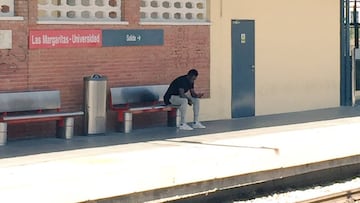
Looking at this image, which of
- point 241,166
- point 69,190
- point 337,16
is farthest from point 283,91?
point 69,190

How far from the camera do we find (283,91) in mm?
19859

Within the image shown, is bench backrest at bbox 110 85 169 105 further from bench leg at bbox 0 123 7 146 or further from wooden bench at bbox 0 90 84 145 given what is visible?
bench leg at bbox 0 123 7 146

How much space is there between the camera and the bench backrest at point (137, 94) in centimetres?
1614

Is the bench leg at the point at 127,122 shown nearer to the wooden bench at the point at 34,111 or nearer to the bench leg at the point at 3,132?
the wooden bench at the point at 34,111

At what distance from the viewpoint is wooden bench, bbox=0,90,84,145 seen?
14230 millimetres

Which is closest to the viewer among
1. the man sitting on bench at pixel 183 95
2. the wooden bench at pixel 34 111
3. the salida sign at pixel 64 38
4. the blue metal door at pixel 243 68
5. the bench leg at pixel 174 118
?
the wooden bench at pixel 34 111

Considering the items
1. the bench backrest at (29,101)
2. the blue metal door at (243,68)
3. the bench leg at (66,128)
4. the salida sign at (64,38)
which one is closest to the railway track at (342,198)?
the bench leg at (66,128)

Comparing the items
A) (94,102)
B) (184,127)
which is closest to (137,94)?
(184,127)

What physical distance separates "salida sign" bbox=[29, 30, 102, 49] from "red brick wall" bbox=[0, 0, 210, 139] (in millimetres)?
82

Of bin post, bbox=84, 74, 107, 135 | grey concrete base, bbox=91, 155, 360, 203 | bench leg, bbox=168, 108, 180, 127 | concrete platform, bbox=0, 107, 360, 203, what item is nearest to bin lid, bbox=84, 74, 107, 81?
bin post, bbox=84, 74, 107, 135

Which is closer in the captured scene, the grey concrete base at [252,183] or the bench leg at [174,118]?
the grey concrete base at [252,183]

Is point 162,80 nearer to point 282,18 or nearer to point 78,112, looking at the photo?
point 78,112

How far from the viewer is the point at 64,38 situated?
15.4 meters

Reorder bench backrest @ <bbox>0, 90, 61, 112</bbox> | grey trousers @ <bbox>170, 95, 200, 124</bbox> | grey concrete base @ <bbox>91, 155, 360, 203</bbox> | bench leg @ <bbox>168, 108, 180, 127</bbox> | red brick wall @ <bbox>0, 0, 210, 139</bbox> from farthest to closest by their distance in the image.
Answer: bench leg @ <bbox>168, 108, 180, 127</bbox> < grey trousers @ <bbox>170, 95, 200, 124</bbox> < red brick wall @ <bbox>0, 0, 210, 139</bbox> < bench backrest @ <bbox>0, 90, 61, 112</bbox> < grey concrete base @ <bbox>91, 155, 360, 203</bbox>
